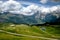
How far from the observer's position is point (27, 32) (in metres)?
3.75

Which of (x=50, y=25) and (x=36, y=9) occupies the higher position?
(x=36, y=9)

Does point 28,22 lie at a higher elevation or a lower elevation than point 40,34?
higher

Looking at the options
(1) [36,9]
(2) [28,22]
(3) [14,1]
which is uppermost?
(3) [14,1]

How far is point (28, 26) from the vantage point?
3814 mm

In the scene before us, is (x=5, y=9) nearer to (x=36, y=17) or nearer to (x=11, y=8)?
(x=11, y=8)

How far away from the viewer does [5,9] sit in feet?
12.7

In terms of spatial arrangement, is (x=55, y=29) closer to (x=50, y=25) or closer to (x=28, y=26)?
(x=50, y=25)

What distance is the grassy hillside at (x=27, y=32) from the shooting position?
12.1 feet

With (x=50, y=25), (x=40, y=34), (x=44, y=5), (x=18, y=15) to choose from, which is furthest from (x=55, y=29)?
(x=18, y=15)

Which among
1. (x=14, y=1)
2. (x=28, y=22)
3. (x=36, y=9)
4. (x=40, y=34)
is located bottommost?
(x=40, y=34)

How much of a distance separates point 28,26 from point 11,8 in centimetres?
63

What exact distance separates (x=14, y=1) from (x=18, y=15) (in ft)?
1.22

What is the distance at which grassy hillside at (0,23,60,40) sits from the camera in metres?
Result: 3.70

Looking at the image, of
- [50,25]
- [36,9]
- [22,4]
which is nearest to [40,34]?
[50,25]
